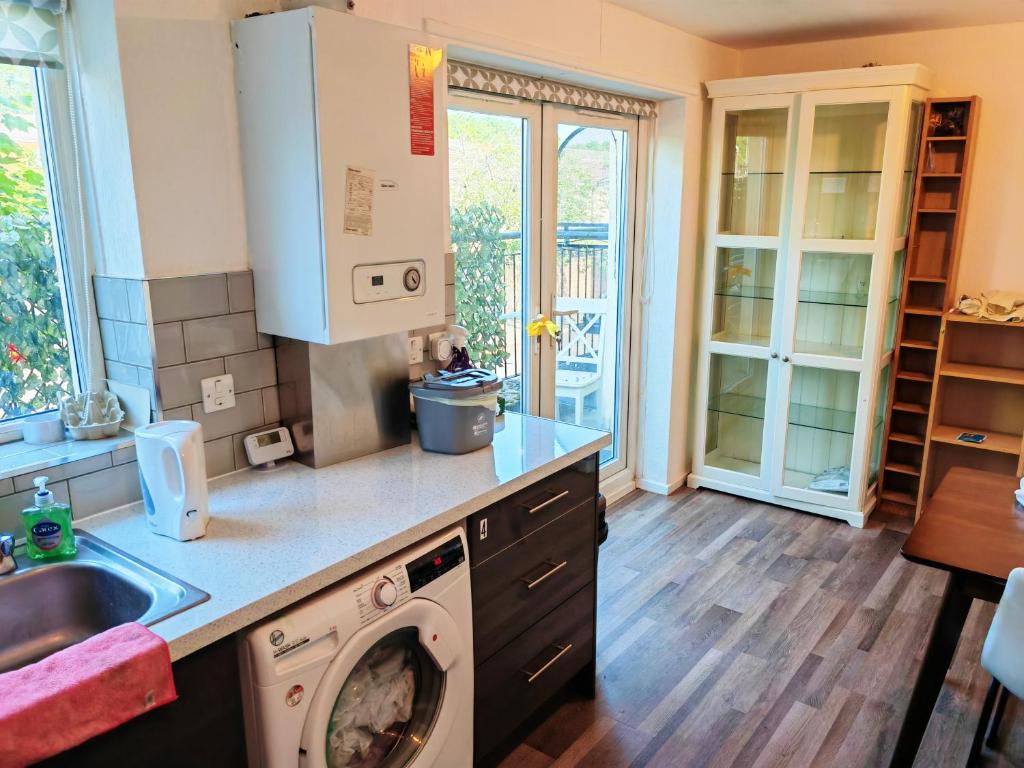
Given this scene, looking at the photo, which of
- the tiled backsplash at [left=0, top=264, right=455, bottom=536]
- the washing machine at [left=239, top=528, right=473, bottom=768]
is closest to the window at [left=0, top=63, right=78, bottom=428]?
the tiled backsplash at [left=0, top=264, right=455, bottom=536]

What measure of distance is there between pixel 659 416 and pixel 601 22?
197cm

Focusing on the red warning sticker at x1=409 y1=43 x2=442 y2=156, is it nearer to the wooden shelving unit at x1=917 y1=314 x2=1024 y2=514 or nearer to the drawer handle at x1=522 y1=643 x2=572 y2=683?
the drawer handle at x1=522 y1=643 x2=572 y2=683

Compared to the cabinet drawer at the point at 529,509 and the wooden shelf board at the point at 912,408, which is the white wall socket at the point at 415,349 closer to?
the cabinet drawer at the point at 529,509

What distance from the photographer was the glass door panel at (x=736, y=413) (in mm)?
4113

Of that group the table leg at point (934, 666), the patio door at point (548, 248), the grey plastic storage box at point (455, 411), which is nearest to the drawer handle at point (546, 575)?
the grey plastic storage box at point (455, 411)

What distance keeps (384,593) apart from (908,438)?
3237mm

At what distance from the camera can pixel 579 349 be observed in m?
3.78

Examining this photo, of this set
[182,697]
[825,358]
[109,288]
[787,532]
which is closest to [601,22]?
[825,358]

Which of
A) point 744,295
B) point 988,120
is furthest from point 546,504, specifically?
point 988,120

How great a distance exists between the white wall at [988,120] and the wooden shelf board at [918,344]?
30 cm

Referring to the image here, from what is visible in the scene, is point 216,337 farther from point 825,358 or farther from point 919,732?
point 825,358

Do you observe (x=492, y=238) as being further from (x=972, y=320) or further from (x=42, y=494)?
(x=972, y=320)

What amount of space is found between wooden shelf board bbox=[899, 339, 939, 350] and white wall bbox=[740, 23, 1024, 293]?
302 millimetres

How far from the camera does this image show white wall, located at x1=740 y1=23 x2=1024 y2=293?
3.52 metres
